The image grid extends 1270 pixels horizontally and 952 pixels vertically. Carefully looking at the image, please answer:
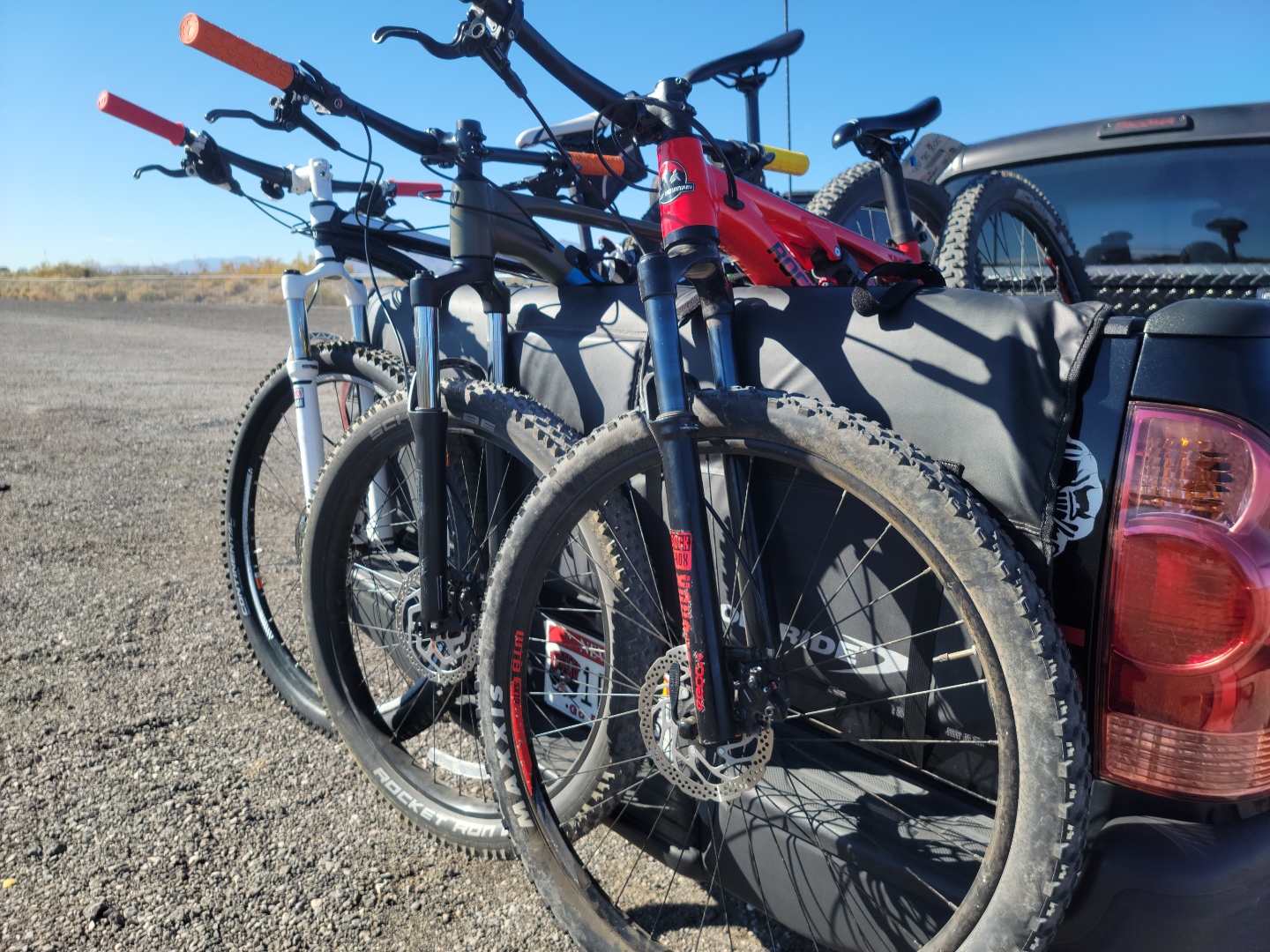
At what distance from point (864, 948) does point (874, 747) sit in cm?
36

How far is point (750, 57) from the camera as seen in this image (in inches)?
81.3

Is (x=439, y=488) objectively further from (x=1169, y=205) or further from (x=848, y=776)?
(x=1169, y=205)

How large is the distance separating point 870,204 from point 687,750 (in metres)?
2.88

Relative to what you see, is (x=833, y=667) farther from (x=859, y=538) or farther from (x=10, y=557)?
(x=10, y=557)

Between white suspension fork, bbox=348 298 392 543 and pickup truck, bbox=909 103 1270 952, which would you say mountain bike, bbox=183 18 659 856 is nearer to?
white suspension fork, bbox=348 298 392 543

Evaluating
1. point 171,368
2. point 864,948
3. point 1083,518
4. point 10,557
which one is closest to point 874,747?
point 864,948

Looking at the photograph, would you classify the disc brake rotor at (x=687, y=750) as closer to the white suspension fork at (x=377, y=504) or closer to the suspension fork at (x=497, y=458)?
the suspension fork at (x=497, y=458)

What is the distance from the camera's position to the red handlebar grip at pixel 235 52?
6.46ft

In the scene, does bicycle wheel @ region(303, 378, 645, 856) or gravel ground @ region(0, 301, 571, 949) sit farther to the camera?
bicycle wheel @ region(303, 378, 645, 856)

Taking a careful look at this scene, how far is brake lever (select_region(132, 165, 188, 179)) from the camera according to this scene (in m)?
3.10

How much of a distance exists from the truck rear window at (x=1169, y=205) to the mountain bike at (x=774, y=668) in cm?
216

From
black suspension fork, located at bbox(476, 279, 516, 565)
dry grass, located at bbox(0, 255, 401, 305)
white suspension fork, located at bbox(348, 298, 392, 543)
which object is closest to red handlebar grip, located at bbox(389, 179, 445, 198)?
white suspension fork, located at bbox(348, 298, 392, 543)

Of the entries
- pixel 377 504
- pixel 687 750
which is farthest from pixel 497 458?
pixel 687 750

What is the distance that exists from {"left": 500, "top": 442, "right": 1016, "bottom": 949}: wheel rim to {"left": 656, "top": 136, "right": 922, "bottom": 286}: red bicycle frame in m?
0.51
